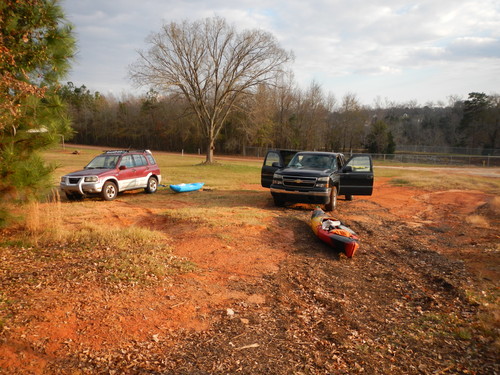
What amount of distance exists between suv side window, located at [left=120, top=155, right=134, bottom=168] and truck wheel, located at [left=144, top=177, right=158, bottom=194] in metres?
1.20

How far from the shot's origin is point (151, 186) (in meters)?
15.6

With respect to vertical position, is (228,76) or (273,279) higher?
(228,76)

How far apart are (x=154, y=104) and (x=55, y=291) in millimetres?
76161

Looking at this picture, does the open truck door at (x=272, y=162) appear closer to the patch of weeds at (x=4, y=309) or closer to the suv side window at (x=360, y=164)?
the suv side window at (x=360, y=164)

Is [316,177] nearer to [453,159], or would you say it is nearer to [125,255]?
[125,255]

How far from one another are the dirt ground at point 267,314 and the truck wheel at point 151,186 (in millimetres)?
7349

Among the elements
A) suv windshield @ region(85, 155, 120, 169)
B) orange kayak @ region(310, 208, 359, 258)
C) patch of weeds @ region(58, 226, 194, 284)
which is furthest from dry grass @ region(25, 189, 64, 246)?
suv windshield @ region(85, 155, 120, 169)

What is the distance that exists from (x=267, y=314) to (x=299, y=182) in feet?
23.6

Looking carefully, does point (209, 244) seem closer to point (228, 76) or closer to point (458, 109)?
point (228, 76)

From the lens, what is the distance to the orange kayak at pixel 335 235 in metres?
7.81

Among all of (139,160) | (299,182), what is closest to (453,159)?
(299,182)

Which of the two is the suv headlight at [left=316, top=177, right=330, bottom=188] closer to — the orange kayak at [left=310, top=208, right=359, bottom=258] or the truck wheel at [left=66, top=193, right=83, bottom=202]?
the orange kayak at [left=310, top=208, right=359, bottom=258]

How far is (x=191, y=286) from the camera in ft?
18.7

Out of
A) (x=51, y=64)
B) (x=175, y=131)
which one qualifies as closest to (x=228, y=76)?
(x=51, y=64)
